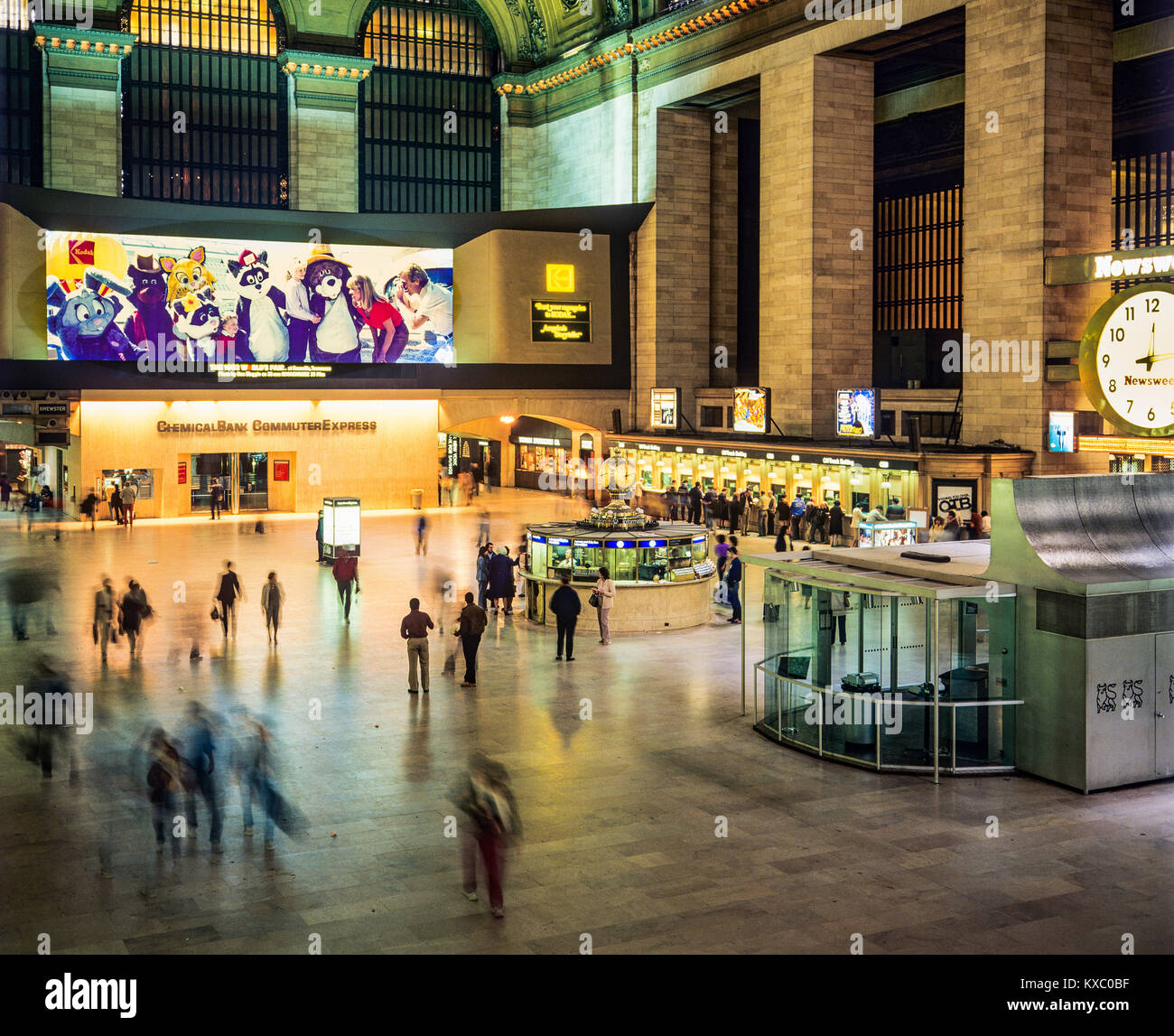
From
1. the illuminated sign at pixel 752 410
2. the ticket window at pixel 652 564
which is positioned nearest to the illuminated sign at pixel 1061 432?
the illuminated sign at pixel 752 410

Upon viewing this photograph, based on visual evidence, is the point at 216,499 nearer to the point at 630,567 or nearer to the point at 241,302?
the point at 241,302

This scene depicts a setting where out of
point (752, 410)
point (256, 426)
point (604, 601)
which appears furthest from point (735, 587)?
point (256, 426)

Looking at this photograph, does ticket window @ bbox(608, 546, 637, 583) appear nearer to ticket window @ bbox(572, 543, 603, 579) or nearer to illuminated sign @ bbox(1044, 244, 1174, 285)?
ticket window @ bbox(572, 543, 603, 579)

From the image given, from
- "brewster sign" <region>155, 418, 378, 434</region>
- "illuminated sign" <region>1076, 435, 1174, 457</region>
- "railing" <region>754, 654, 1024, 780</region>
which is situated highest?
"brewster sign" <region>155, 418, 378, 434</region>

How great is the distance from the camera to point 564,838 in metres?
12.8

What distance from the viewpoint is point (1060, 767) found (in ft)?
47.7

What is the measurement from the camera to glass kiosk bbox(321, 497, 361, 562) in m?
31.6

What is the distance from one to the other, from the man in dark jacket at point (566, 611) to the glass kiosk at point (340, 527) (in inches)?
440

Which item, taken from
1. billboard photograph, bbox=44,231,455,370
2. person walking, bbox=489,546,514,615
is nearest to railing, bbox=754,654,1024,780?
person walking, bbox=489,546,514,615

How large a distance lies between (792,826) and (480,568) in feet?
41.5

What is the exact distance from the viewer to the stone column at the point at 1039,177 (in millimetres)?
33531

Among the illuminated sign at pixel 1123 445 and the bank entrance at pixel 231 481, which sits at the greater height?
the illuminated sign at pixel 1123 445

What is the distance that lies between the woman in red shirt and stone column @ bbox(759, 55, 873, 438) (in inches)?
552

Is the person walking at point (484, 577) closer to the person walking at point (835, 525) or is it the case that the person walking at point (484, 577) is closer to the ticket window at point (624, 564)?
the ticket window at point (624, 564)
